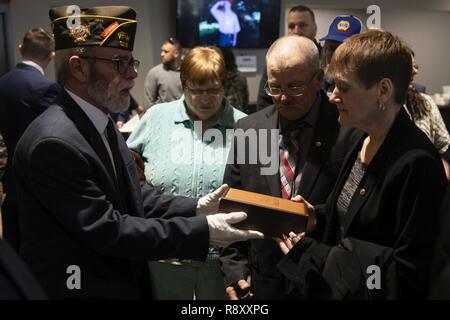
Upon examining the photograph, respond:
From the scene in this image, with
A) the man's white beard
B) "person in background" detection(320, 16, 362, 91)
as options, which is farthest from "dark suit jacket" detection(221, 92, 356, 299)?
"person in background" detection(320, 16, 362, 91)

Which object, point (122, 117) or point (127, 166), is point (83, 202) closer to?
point (127, 166)

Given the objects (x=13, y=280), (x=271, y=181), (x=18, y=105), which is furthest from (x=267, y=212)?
(x=18, y=105)

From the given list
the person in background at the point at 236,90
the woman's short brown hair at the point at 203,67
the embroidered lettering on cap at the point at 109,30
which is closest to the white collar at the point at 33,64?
the person in background at the point at 236,90

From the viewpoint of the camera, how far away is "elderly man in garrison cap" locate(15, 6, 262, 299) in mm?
1475

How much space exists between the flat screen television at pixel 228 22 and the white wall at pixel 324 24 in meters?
0.15

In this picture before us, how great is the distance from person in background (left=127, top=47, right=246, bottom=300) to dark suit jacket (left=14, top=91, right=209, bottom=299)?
0.60 meters

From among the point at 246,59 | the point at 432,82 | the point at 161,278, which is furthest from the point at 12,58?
the point at 432,82

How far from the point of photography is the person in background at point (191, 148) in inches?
88.5

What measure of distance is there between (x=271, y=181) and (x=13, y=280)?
4.17 ft

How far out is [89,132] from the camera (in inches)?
62.7

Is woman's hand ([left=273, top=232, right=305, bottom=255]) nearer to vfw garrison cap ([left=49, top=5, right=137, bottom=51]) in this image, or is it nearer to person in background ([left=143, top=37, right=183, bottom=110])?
vfw garrison cap ([left=49, top=5, right=137, bottom=51])

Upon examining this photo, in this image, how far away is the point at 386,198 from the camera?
147cm

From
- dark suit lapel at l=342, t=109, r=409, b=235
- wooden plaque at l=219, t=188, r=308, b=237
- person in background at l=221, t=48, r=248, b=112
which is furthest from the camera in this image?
person in background at l=221, t=48, r=248, b=112

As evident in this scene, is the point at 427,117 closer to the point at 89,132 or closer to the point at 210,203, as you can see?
the point at 210,203
